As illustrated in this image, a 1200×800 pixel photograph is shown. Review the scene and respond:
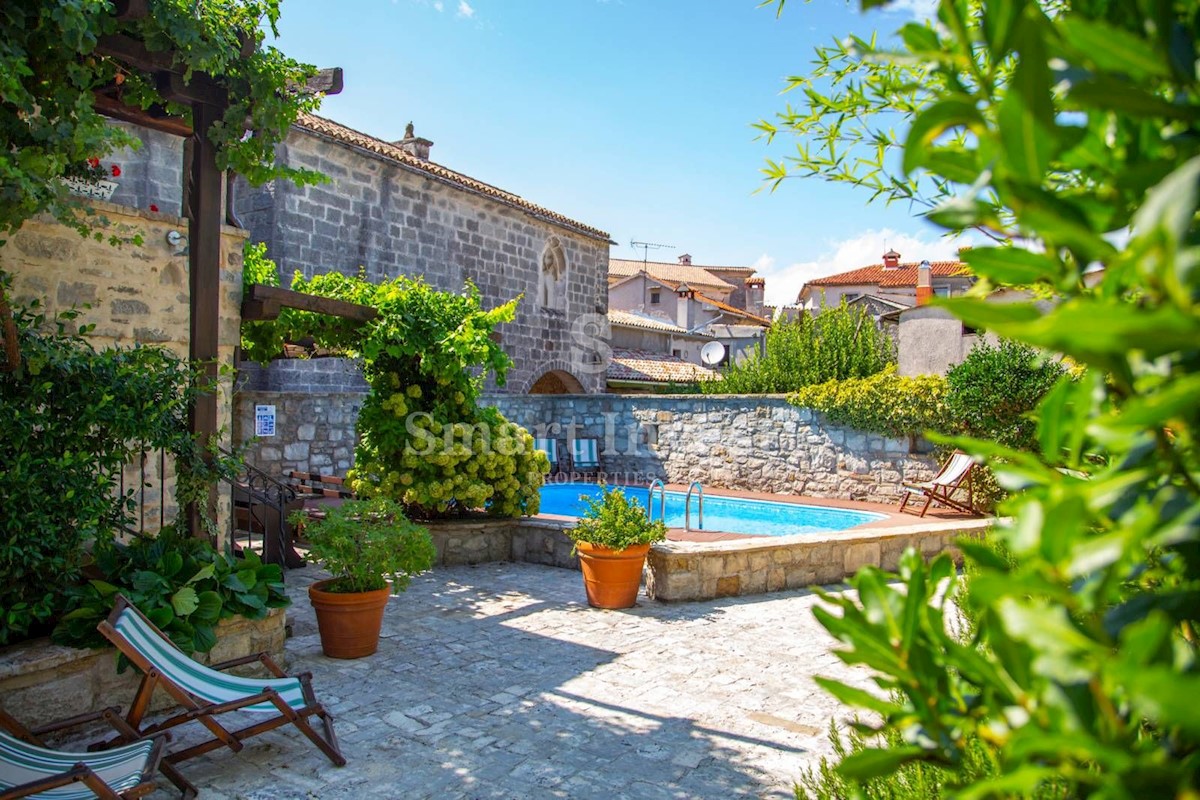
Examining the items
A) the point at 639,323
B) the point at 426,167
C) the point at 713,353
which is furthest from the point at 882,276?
the point at 426,167

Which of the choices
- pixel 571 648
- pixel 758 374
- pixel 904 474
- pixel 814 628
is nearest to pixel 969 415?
pixel 904 474

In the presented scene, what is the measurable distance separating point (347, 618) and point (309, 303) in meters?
2.79

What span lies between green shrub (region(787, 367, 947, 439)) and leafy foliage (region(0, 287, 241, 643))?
1064 cm

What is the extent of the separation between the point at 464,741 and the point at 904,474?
10344 millimetres

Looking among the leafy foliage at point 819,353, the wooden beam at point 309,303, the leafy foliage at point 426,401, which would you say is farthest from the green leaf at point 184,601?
the leafy foliage at point 819,353

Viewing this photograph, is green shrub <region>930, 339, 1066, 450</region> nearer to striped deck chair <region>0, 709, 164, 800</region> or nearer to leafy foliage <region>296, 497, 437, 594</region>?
leafy foliage <region>296, 497, 437, 594</region>

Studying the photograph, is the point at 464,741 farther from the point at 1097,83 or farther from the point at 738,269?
the point at 738,269

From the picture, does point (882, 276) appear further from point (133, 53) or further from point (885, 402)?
point (133, 53)

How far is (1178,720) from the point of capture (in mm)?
528

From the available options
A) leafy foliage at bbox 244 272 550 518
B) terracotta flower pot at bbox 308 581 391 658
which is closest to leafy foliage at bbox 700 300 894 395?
leafy foliage at bbox 244 272 550 518

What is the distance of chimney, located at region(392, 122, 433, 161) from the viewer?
54.6 feet

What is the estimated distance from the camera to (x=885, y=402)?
12672 millimetres

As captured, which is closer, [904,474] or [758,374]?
[904,474]

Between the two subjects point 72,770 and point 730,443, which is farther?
point 730,443
